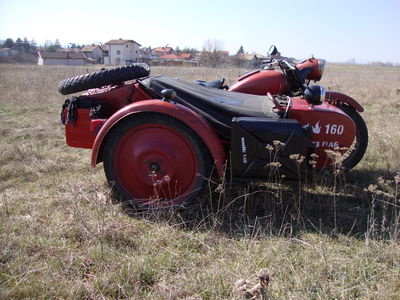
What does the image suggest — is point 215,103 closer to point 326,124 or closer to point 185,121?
point 185,121

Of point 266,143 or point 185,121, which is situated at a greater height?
point 185,121

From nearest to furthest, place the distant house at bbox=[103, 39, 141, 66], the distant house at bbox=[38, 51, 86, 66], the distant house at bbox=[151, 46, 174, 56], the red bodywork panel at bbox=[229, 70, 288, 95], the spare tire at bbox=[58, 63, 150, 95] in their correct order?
the spare tire at bbox=[58, 63, 150, 95] → the red bodywork panel at bbox=[229, 70, 288, 95] → the distant house at bbox=[38, 51, 86, 66] → the distant house at bbox=[103, 39, 141, 66] → the distant house at bbox=[151, 46, 174, 56]

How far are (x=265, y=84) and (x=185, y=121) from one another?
1780mm

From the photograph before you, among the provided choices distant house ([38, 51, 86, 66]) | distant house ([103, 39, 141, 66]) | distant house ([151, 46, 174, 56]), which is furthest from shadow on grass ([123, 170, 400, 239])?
distant house ([151, 46, 174, 56])

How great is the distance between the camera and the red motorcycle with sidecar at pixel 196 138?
3.04 meters

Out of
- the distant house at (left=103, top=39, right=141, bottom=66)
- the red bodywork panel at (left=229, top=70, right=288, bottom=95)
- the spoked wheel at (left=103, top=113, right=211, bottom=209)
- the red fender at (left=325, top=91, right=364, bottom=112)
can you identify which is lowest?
the spoked wheel at (left=103, top=113, right=211, bottom=209)

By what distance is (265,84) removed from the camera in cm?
450

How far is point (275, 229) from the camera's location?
306 cm

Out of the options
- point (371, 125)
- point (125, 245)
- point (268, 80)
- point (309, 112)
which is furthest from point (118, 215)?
point (371, 125)

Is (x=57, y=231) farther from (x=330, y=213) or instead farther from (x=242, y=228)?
(x=330, y=213)

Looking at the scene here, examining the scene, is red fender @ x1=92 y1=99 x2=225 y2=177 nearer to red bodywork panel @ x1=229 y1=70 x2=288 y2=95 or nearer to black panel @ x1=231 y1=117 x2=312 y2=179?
black panel @ x1=231 y1=117 x2=312 y2=179

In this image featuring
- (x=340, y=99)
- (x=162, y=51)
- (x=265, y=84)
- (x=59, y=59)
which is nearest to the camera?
(x=340, y=99)

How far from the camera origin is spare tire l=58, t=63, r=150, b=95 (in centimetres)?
357

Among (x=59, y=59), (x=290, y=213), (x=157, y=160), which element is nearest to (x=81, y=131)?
(x=157, y=160)
